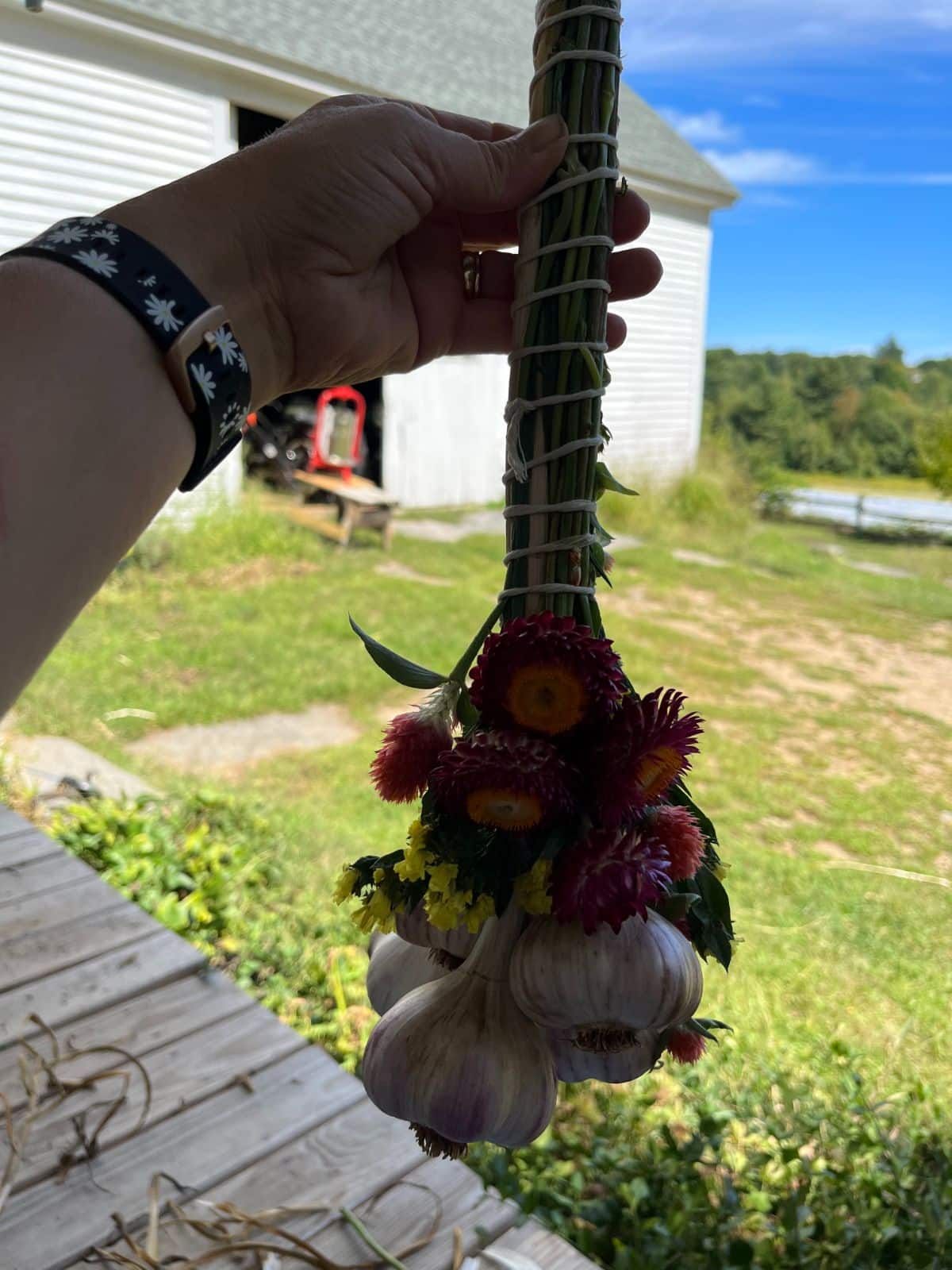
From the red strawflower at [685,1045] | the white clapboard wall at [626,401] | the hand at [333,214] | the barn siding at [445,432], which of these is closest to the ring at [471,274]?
the hand at [333,214]

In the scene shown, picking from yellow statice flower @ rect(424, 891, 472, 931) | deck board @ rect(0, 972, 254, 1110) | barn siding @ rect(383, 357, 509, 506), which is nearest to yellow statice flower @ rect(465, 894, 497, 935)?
yellow statice flower @ rect(424, 891, 472, 931)

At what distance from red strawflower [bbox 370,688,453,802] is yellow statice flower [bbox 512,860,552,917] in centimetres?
10

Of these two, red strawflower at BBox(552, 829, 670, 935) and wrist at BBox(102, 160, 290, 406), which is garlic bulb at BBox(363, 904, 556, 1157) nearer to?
red strawflower at BBox(552, 829, 670, 935)

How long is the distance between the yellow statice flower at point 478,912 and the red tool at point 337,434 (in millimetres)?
7793

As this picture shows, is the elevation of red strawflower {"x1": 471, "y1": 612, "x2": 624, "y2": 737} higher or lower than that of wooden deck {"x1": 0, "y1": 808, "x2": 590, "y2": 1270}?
higher

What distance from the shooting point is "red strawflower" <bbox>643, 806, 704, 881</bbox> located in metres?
0.55

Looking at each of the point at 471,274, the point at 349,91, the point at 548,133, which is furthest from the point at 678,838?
the point at 349,91

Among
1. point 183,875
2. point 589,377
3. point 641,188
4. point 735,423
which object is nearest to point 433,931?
point 589,377

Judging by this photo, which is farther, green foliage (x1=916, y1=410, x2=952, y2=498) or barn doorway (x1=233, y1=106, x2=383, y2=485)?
green foliage (x1=916, y1=410, x2=952, y2=498)

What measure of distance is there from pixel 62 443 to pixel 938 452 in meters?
11.2

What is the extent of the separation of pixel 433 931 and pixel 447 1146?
0.43ft

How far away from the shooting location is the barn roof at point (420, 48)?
261 inches

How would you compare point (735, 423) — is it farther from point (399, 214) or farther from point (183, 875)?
point (399, 214)

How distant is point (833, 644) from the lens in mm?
6488
